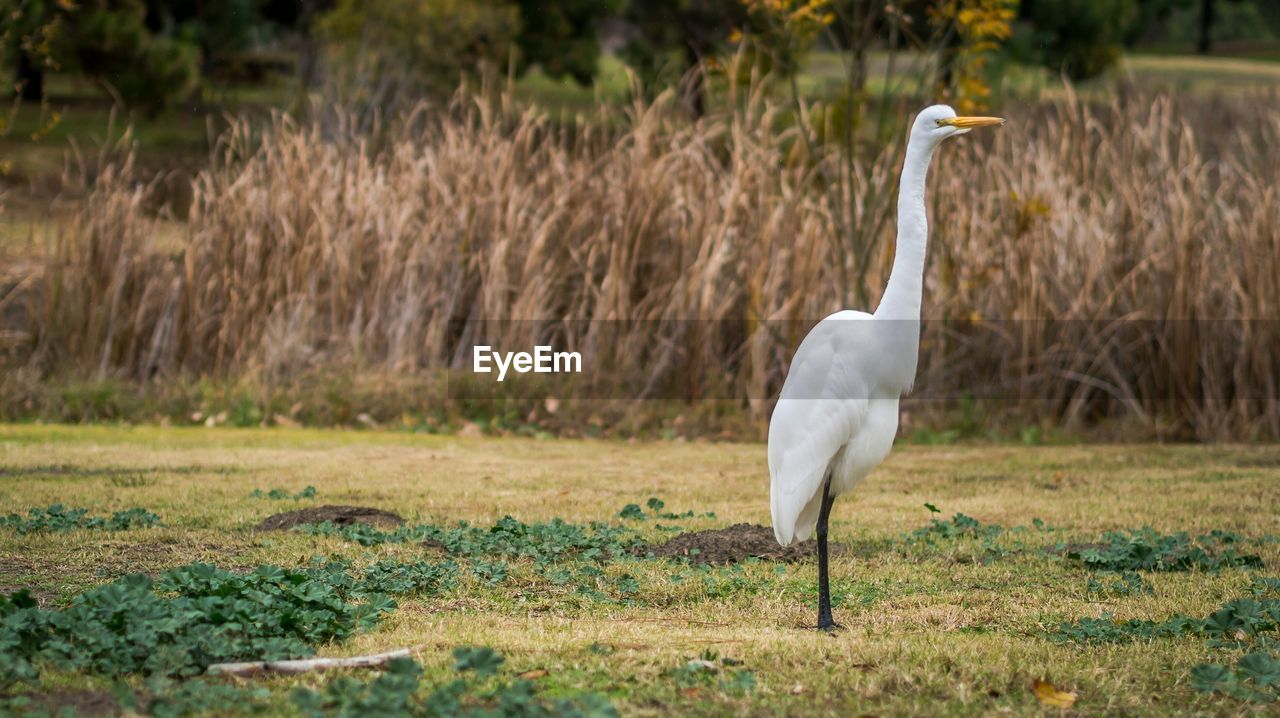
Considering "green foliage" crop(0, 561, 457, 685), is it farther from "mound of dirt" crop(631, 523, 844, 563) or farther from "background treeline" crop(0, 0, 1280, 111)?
"background treeline" crop(0, 0, 1280, 111)

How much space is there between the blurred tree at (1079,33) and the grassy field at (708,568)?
2331cm

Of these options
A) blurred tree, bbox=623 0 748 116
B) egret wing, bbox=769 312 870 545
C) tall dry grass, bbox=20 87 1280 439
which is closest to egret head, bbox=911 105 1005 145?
egret wing, bbox=769 312 870 545

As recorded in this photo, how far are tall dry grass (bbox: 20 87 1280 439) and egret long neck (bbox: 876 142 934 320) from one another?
4.68m

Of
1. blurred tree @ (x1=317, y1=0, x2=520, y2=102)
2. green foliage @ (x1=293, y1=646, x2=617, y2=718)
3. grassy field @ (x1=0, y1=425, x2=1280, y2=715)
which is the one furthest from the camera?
blurred tree @ (x1=317, y1=0, x2=520, y2=102)

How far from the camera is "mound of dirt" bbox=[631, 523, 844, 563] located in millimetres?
5969

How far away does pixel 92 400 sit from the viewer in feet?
33.3

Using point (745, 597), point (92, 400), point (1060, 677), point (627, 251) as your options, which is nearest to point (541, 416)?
point (627, 251)

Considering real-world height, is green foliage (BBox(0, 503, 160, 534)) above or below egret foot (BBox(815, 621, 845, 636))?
below

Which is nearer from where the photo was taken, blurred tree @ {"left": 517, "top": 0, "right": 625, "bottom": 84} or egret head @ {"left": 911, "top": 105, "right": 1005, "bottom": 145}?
egret head @ {"left": 911, "top": 105, "right": 1005, "bottom": 145}

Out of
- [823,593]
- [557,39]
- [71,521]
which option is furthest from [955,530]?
[557,39]

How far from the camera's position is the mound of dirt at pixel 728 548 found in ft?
19.6

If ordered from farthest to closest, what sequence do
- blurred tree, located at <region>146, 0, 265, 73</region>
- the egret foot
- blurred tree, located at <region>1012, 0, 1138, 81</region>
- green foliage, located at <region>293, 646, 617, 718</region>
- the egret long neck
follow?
blurred tree, located at <region>1012, 0, 1138, 81</region> → blurred tree, located at <region>146, 0, 265, 73</region> → the egret long neck → the egret foot → green foliage, located at <region>293, 646, 617, 718</region>

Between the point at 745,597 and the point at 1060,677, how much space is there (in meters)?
1.47

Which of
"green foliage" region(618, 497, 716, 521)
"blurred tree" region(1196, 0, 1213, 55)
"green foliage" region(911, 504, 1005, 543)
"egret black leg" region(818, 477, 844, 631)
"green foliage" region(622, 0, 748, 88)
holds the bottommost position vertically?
"green foliage" region(618, 497, 716, 521)
